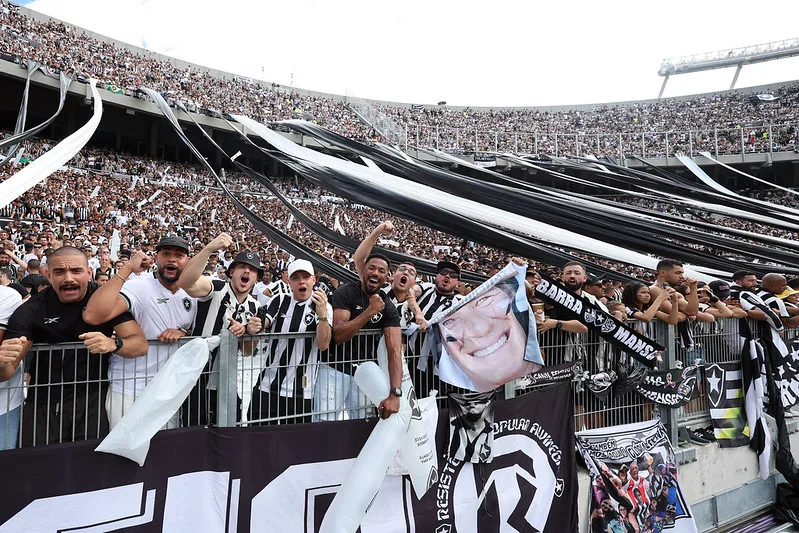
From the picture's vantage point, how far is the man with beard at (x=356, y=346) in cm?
326

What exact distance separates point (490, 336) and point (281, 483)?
1614 mm

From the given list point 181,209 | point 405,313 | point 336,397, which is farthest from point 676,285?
point 181,209

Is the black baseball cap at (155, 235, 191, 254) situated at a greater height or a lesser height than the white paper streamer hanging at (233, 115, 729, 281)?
lesser

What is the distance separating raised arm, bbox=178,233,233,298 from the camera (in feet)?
9.76

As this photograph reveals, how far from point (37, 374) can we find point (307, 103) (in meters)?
36.1

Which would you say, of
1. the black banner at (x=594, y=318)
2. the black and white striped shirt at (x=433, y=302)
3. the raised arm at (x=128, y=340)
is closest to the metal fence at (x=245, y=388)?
the raised arm at (x=128, y=340)

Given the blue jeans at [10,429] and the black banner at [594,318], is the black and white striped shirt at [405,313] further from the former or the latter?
the blue jeans at [10,429]

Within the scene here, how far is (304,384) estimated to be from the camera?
3277 millimetres

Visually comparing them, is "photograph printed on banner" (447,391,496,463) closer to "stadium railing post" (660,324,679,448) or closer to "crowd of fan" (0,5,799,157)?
"stadium railing post" (660,324,679,448)

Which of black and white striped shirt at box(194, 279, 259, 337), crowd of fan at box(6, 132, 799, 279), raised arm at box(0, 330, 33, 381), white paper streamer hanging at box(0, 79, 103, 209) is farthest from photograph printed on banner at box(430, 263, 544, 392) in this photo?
crowd of fan at box(6, 132, 799, 279)

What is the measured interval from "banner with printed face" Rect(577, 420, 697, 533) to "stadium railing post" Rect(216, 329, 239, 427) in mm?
2673

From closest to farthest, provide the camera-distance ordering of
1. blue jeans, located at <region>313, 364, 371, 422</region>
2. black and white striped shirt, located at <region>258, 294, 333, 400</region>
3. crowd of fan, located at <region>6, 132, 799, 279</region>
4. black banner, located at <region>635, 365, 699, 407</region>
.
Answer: black and white striped shirt, located at <region>258, 294, 333, 400</region>
blue jeans, located at <region>313, 364, 371, 422</region>
black banner, located at <region>635, 365, 699, 407</region>
crowd of fan, located at <region>6, 132, 799, 279</region>

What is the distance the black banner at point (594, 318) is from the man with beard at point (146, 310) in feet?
8.42

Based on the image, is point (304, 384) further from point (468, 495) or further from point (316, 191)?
point (316, 191)
